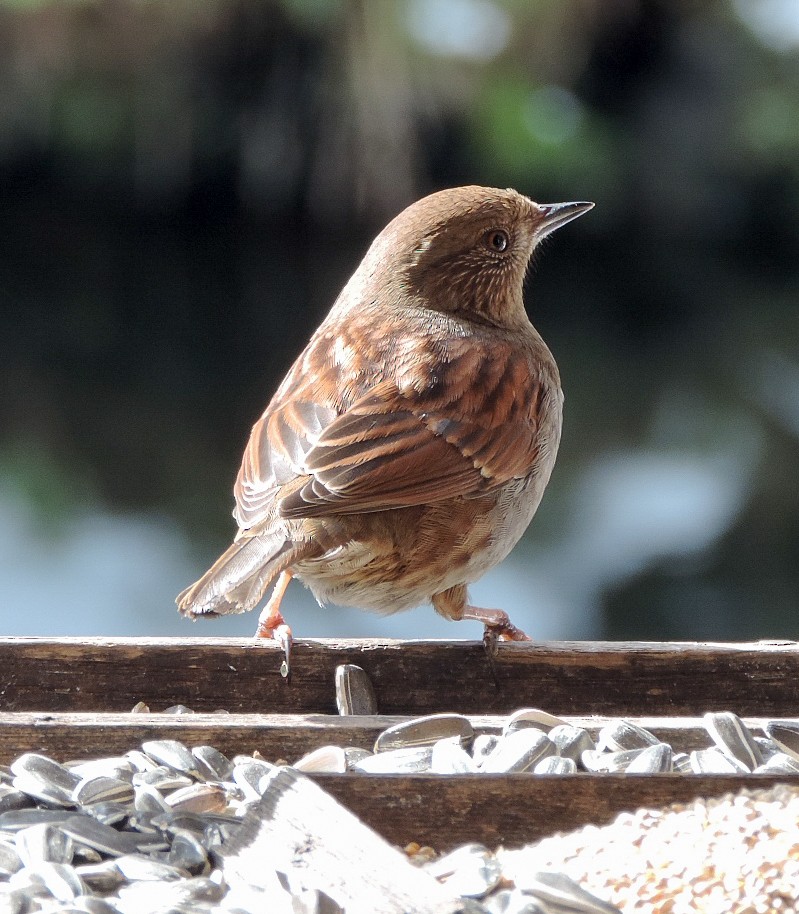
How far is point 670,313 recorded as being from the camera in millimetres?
19516

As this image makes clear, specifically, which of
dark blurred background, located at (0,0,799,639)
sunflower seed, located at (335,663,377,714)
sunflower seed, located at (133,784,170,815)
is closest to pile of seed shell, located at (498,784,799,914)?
sunflower seed, located at (133,784,170,815)

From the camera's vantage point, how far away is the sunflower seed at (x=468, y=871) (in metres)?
2.02

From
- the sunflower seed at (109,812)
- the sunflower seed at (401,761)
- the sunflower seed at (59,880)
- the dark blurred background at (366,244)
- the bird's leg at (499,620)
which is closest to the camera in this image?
the sunflower seed at (59,880)

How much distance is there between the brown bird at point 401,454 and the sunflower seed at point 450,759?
45 cm

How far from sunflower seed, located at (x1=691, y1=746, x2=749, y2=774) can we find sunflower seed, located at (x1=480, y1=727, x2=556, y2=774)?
0.87 feet

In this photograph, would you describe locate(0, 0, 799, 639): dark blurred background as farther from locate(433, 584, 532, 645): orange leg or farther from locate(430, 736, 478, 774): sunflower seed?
locate(430, 736, 478, 774): sunflower seed

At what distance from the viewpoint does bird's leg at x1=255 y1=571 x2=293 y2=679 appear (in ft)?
9.37

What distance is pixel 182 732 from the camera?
2492 millimetres

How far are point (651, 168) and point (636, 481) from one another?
6560 millimetres

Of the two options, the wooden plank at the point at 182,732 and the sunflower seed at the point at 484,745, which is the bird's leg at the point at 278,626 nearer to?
the wooden plank at the point at 182,732

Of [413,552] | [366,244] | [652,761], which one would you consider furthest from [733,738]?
[366,244]

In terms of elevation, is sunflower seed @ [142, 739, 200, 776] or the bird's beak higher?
the bird's beak

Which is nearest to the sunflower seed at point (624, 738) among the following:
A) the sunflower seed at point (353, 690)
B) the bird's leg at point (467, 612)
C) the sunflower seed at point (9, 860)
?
the sunflower seed at point (353, 690)

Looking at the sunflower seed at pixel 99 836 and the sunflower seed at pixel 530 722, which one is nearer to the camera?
the sunflower seed at pixel 99 836
